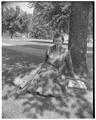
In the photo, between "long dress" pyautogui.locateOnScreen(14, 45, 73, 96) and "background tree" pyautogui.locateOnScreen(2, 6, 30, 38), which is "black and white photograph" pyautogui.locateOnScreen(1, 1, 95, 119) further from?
"background tree" pyautogui.locateOnScreen(2, 6, 30, 38)

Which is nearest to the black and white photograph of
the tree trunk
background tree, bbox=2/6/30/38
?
the tree trunk

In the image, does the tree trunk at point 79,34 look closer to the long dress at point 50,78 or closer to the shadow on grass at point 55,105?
the long dress at point 50,78

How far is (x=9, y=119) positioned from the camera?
2.94 meters

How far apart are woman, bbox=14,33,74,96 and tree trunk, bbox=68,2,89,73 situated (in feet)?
1.56

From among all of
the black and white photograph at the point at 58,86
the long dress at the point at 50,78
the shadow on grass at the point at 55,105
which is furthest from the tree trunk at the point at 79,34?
the shadow on grass at the point at 55,105

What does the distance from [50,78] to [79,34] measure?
2314 mm

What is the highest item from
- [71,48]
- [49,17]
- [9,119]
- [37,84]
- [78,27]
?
[49,17]

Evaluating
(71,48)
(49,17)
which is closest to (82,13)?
(71,48)

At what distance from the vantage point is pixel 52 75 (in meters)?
4.39

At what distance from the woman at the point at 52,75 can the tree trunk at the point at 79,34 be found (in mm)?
475

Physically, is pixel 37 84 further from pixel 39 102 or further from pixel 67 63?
pixel 67 63

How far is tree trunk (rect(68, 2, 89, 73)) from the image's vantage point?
17.7 ft

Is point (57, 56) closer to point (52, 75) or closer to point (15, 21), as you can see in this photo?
point (52, 75)

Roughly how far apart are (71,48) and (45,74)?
1935mm
